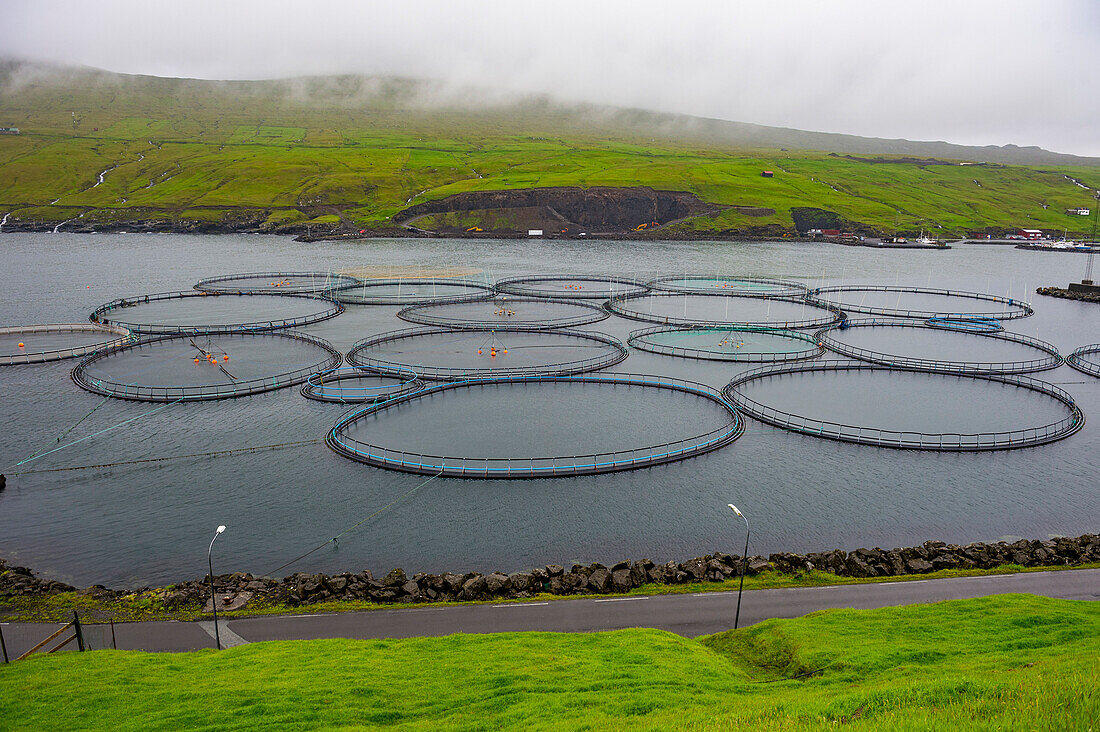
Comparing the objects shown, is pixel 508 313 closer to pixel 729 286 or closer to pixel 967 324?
pixel 729 286

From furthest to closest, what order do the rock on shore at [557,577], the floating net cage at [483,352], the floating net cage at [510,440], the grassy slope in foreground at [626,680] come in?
the floating net cage at [483,352] → the floating net cage at [510,440] → the rock on shore at [557,577] → the grassy slope in foreground at [626,680]

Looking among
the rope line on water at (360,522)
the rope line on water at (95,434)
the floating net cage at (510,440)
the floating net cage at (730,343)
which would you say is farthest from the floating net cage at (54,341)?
the floating net cage at (730,343)

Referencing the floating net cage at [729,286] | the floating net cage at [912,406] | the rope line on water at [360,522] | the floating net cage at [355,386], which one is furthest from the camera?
the floating net cage at [729,286]

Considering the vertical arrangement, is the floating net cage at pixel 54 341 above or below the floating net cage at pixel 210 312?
below

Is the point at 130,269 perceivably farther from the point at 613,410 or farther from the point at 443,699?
the point at 443,699

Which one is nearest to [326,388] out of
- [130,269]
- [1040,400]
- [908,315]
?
[1040,400]

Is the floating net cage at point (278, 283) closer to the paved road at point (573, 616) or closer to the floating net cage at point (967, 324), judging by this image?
the paved road at point (573, 616)

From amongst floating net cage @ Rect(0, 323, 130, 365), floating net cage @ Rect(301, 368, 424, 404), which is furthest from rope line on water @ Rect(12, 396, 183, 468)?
floating net cage @ Rect(0, 323, 130, 365)
